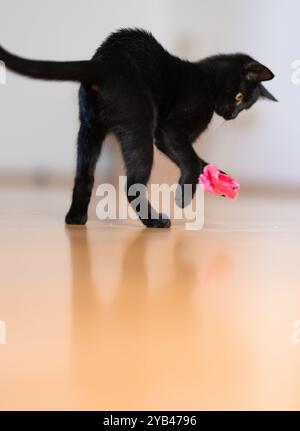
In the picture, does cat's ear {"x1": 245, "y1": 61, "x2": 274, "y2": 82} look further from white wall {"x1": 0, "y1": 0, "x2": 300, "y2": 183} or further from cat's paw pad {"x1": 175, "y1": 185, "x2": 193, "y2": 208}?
white wall {"x1": 0, "y1": 0, "x2": 300, "y2": 183}

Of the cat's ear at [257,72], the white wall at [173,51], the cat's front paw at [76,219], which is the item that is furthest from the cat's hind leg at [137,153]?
the white wall at [173,51]

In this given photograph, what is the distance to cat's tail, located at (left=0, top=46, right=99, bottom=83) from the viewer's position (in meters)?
1.53

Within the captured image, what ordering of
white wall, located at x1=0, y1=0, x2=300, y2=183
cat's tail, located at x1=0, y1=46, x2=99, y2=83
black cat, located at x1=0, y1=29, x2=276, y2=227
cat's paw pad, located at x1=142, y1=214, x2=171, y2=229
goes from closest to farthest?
cat's tail, located at x1=0, y1=46, x2=99, y2=83
black cat, located at x1=0, y1=29, x2=276, y2=227
cat's paw pad, located at x1=142, y1=214, x2=171, y2=229
white wall, located at x1=0, y1=0, x2=300, y2=183

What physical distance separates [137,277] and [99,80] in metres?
0.70

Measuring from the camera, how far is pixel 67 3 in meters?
3.46

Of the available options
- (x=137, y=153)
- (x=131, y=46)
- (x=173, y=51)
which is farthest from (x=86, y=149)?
(x=173, y=51)

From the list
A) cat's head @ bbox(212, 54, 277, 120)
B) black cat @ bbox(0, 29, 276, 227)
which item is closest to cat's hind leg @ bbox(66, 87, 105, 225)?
black cat @ bbox(0, 29, 276, 227)

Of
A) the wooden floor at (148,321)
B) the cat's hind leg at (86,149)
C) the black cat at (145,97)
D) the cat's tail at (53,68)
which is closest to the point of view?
the wooden floor at (148,321)

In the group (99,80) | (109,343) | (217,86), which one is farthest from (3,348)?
(217,86)

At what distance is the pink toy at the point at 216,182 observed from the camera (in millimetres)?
1915

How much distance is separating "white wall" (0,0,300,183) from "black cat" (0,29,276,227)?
1355 millimetres

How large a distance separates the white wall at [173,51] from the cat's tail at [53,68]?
5.64 ft

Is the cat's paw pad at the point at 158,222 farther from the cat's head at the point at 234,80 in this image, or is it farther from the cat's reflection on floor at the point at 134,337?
the cat's reflection on floor at the point at 134,337

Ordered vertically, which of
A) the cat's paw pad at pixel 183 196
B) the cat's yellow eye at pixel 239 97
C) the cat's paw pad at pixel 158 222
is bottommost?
the cat's paw pad at pixel 158 222
